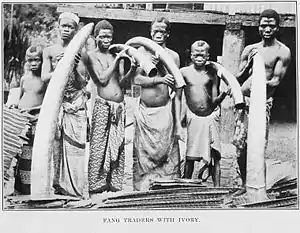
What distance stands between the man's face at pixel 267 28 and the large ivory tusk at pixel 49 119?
45 centimetres

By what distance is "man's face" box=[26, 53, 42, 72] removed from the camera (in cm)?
104

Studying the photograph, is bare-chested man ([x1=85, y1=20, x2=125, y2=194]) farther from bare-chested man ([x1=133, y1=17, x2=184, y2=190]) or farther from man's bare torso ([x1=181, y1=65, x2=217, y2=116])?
man's bare torso ([x1=181, y1=65, x2=217, y2=116])

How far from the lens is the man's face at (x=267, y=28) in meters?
1.04

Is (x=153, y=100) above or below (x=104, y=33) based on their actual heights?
below

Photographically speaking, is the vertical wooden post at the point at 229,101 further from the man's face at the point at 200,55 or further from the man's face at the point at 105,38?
the man's face at the point at 105,38

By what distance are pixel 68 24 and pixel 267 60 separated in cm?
54

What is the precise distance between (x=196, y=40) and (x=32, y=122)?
49 centimetres

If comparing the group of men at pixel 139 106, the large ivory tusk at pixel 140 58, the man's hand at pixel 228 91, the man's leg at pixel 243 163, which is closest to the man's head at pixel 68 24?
the group of men at pixel 139 106

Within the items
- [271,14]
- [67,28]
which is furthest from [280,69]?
[67,28]

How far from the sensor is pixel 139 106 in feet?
3.43

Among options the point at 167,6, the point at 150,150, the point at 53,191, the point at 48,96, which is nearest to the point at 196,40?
the point at 167,6

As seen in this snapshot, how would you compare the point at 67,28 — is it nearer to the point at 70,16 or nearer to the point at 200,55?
the point at 70,16

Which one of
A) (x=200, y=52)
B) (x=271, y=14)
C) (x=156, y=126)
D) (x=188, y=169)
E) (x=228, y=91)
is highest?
(x=271, y=14)

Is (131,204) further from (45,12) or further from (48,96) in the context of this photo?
(45,12)
